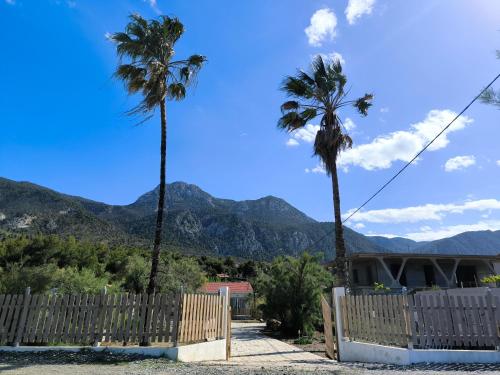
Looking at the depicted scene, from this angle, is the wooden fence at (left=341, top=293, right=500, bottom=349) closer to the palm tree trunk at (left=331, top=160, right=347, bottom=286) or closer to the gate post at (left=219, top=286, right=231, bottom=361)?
the gate post at (left=219, top=286, right=231, bottom=361)

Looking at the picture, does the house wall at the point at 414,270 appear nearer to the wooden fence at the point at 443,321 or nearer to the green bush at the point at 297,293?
the green bush at the point at 297,293

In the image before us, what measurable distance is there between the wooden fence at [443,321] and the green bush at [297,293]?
28.0 ft

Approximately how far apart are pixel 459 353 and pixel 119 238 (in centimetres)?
6251

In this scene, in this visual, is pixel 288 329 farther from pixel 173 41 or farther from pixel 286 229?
pixel 286 229

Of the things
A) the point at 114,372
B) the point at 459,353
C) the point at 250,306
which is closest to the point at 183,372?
the point at 114,372

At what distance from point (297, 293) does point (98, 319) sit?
10.2 m

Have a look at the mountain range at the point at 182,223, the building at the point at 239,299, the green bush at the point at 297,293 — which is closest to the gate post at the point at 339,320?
the green bush at the point at 297,293

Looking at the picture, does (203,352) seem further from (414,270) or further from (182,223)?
(182,223)

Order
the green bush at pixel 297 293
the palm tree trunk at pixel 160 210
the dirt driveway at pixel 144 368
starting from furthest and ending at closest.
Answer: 1. the green bush at pixel 297 293
2. the palm tree trunk at pixel 160 210
3. the dirt driveway at pixel 144 368

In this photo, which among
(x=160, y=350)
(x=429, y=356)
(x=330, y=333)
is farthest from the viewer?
(x=330, y=333)

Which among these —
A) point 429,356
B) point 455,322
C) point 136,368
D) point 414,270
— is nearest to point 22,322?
point 136,368

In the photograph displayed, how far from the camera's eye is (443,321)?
8547 millimetres

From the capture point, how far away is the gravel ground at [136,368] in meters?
7.04

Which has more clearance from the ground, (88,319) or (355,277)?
(355,277)
